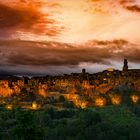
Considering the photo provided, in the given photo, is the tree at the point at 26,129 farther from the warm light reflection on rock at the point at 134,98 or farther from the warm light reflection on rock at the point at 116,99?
the warm light reflection on rock at the point at 134,98

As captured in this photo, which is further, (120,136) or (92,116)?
(92,116)

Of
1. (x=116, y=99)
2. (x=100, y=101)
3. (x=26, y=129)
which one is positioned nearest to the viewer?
(x=26, y=129)

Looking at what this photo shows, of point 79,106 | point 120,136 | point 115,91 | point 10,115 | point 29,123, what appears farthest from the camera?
point 115,91

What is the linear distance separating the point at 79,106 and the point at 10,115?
35160mm

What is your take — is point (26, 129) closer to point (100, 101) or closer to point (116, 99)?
point (100, 101)

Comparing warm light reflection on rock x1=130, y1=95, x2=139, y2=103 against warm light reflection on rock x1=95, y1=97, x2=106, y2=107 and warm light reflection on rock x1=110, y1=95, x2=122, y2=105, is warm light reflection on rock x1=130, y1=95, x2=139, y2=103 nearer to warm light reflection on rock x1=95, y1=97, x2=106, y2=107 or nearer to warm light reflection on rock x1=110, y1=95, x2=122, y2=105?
warm light reflection on rock x1=110, y1=95, x2=122, y2=105

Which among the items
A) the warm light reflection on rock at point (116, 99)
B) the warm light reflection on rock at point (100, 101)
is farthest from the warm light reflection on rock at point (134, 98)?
the warm light reflection on rock at point (100, 101)

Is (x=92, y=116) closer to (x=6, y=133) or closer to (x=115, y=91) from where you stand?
(x=6, y=133)

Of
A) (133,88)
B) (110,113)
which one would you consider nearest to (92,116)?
(110,113)

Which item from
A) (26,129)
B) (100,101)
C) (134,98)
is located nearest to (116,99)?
(134,98)

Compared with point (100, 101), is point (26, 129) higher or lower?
higher

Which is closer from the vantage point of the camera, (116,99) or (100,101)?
(100,101)

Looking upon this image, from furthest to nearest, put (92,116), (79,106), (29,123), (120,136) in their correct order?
(79,106) → (92,116) → (120,136) → (29,123)

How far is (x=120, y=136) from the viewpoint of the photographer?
3890 inches
